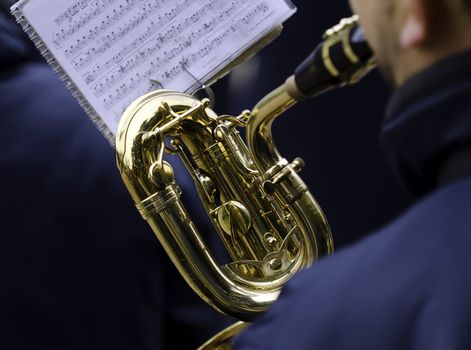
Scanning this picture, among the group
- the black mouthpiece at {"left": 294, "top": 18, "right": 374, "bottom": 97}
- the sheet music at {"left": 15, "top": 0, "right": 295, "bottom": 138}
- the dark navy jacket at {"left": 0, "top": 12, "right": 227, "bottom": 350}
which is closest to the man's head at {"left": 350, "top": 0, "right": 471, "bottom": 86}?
the black mouthpiece at {"left": 294, "top": 18, "right": 374, "bottom": 97}

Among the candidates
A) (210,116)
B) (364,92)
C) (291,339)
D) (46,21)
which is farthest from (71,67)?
(291,339)

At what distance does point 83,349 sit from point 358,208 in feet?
2.30

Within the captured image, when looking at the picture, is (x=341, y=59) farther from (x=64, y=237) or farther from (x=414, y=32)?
(x=64, y=237)

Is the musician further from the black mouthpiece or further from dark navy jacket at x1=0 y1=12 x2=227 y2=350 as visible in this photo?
dark navy jacket at x1=0 y1=12 x2=227 y2=350

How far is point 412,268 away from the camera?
85 cm

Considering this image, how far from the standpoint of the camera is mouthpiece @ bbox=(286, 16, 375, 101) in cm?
119

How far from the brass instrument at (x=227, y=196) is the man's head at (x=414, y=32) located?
0.46 metres

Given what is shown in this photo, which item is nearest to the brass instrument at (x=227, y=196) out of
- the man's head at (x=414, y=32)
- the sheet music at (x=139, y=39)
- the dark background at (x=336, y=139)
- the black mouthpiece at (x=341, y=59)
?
the sheet music at (x=139, y=39)

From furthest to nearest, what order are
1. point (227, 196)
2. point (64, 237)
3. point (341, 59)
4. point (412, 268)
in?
point (64, 237), point (227, 196), point (341, 59), point (412, 268)

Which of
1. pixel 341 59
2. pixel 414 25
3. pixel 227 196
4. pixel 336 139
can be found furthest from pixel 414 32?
pixel 336 139

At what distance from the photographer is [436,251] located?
2.77ft

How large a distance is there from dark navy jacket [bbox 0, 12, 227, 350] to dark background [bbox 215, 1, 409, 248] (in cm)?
54

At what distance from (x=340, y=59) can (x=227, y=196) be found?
1.44 feet

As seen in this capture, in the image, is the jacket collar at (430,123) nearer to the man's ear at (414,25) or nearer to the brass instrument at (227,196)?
the man's ear at (414,25)
